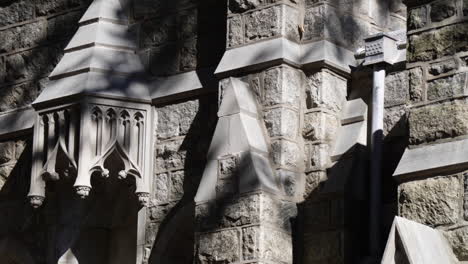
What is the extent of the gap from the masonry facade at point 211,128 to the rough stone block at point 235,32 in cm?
1

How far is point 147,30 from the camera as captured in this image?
11859mm

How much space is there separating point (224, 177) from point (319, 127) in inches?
30.7

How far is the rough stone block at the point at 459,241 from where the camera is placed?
843 centimetres

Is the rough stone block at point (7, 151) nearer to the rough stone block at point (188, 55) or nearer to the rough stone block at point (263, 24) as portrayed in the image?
the rough stone block at point (188, 55)

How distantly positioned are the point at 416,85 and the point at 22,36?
478 cm

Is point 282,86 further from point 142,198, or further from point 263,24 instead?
point 142,198

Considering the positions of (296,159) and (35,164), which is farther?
(35,164)

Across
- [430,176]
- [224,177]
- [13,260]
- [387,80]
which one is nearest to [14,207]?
[13,260]

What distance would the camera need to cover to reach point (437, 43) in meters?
8.88

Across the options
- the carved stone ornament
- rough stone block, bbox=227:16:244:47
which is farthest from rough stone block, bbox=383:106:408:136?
the carved stone ornament

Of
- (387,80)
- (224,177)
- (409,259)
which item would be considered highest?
(387,80)

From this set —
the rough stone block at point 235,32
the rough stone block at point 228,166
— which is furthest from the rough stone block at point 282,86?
the rough stone block at point 228,166

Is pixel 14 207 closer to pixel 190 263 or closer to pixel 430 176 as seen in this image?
pixel 190 263

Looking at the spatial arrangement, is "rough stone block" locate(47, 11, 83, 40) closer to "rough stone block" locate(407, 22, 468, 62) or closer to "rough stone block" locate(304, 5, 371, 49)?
"rough stone block" locate(304, 5, 371, 49)
